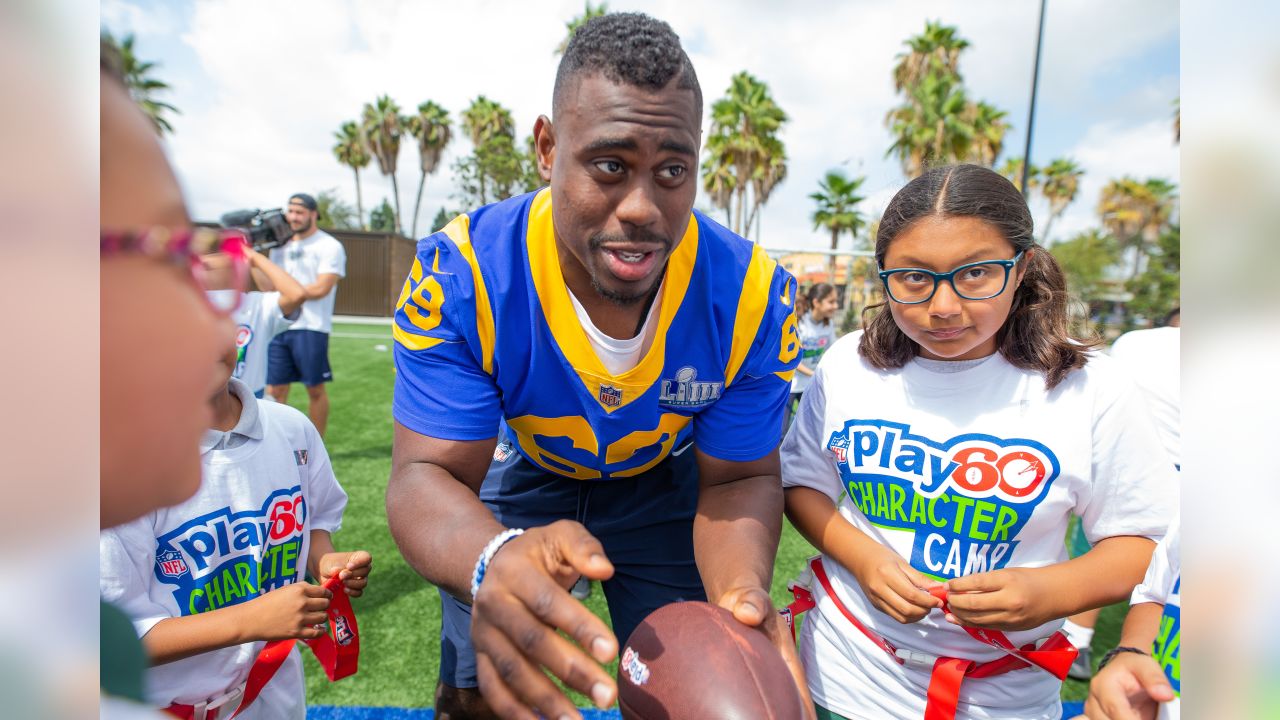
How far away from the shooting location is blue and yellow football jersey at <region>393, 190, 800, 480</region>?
6.23ft

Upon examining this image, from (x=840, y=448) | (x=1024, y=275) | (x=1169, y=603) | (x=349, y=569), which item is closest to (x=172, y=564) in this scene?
(x=349, y=569)

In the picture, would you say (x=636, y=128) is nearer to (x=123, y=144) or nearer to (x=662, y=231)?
(x=662, y=231)

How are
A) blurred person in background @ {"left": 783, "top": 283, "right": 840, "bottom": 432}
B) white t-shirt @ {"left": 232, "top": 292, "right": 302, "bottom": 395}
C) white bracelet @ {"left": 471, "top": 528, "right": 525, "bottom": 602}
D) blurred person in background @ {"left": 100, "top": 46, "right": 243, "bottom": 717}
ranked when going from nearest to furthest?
blurred person in background @ {"left": 100, "top": 46, "right": 243, "bottom": 717} < white bracelet @ {"left": 471, "top": 528, "right": 525, "bottom": 602} < white t-shirt @ {"left": 232, "top": 292, "right": 302, "bottom": 395} < blurred person in background @ {"left": 783, "top": 283, "right": 840, "bottom": 432}

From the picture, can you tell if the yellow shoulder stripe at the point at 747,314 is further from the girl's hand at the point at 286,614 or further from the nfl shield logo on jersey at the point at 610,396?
the girl's hand at the point at 286,614

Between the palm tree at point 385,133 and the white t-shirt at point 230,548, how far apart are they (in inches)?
1467

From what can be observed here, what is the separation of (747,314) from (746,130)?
29.2 meters

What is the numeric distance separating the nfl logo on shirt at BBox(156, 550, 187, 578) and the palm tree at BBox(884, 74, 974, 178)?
2548cm

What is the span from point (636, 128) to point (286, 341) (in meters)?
5.51

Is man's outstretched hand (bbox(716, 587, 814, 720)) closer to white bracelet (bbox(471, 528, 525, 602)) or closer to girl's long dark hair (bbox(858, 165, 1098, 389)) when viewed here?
white bracelet (bbox(471, 528, 525, 602))

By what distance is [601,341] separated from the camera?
2021 mm

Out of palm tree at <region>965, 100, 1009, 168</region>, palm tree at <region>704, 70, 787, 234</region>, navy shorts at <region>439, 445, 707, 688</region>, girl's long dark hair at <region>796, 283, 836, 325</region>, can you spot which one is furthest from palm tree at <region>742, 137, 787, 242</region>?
navy shorts at <region>439, 445, 707, 688</region>
